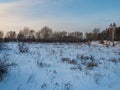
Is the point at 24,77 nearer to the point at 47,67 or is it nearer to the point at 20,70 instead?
the point at 20,70

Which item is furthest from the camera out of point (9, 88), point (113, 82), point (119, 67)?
point (119, 67)

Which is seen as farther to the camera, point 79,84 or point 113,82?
point 113,82

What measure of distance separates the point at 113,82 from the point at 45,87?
9.29 feet

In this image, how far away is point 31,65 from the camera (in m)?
8.86

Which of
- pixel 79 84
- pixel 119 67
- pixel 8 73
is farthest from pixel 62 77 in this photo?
pixel 119 67

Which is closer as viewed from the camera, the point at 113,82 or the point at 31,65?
the point at 113,82

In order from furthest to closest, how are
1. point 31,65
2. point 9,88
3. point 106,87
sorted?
point 31,65, point 106,87, point 9,88

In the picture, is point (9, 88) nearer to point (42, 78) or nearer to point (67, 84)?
point (42, 78)

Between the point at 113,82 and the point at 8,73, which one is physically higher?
the point at 8,73

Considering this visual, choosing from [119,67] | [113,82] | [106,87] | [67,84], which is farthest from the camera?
[119,67]

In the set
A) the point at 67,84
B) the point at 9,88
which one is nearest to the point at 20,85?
the point at 9,88

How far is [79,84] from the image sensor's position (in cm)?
746

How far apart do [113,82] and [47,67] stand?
259 cm

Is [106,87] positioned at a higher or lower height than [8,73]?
lower
